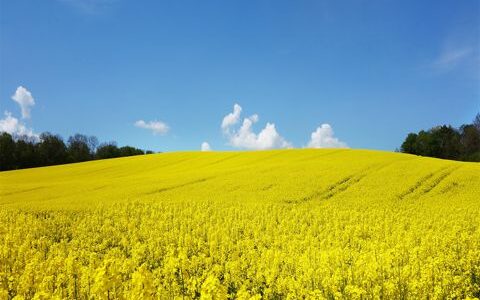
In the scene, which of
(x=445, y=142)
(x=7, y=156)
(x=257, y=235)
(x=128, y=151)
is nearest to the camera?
(x=257, y=235)

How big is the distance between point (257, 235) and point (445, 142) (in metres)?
78.7

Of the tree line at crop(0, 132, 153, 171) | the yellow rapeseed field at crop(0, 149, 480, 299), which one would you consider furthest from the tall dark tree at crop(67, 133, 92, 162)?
the yellow rapeseed field at crop(0, 149, 480, 299)

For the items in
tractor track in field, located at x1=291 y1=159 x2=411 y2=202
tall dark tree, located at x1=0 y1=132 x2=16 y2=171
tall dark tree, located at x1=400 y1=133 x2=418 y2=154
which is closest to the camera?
tractor track in field, located at x1=291 y1=159 x2=411 y2=202

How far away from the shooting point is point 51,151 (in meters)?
77.1

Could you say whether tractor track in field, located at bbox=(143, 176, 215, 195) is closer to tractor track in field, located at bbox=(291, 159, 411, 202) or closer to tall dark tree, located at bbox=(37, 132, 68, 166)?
tractor track in field, located at bbox=(291, 159, 411, 202)

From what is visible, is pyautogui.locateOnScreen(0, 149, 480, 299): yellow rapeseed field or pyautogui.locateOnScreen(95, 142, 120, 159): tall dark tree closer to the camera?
pyautogui.locateOnScreen(0, 149, 480, 299): yellow rapeseed field

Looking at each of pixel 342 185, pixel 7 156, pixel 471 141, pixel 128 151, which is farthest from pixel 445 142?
pixel 7 156

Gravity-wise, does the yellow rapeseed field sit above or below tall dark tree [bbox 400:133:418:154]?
below

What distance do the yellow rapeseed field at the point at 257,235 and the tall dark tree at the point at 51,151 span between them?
152ft

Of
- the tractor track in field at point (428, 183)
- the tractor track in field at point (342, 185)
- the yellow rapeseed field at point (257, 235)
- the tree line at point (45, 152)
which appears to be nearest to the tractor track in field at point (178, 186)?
the yellow rapeseed field at point (257, 235)

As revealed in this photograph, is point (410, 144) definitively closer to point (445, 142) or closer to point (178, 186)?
point (445, 142)

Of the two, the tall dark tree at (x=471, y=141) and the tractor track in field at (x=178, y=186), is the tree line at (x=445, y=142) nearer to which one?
the tall dark tree at (x=471, y=141)

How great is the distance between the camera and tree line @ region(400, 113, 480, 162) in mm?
80625

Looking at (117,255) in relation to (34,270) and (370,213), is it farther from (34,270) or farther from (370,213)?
(370,213)
